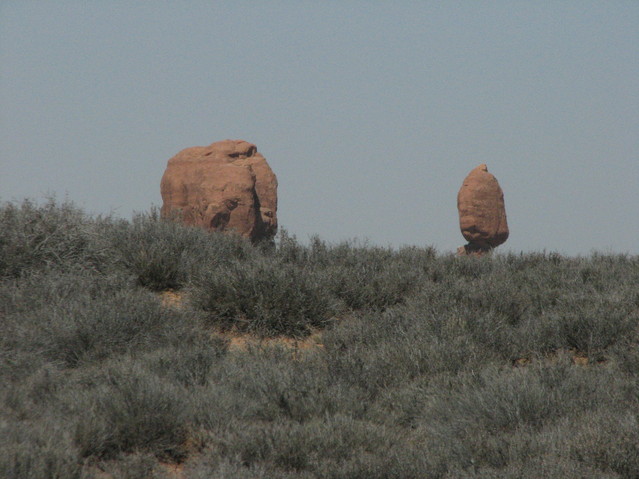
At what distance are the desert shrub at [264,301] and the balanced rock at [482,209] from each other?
29585 mm

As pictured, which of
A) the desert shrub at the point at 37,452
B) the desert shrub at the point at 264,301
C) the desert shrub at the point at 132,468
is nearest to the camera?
the desert shrub at the point at 37,452

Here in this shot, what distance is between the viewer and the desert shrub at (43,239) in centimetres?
808

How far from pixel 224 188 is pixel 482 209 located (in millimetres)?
15358

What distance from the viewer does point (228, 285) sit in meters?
7.83

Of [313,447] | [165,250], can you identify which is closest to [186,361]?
[313,447]

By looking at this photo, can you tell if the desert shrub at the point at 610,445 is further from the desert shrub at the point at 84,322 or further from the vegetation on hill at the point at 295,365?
the desert shrub at the point at 84,322

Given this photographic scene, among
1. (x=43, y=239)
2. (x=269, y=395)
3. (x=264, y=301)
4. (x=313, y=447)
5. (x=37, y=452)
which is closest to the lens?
(x=37, y=452)

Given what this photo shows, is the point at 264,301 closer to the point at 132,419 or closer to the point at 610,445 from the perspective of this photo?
the point at 132,419

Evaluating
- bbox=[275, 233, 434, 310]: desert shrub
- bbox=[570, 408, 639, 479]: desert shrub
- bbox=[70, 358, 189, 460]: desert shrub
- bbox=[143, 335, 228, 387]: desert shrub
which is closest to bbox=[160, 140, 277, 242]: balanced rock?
bbox=[275, 233, 434, 310]: desert shrub

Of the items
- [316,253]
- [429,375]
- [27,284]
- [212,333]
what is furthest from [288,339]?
[316,253]

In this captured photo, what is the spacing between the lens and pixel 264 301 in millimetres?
7691

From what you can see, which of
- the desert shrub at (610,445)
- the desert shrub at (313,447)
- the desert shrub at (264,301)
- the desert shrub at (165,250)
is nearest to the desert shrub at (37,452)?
the desert shrub at (313,447)

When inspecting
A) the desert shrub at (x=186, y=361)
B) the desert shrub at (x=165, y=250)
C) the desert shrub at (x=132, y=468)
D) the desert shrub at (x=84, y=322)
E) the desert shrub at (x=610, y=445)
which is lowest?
the desert shrub at (x=132, y=468)

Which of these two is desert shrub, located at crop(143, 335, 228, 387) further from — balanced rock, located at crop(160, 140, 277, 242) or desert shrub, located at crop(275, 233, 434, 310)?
balanced rock, located at crop(160, 140, 277, 242)
